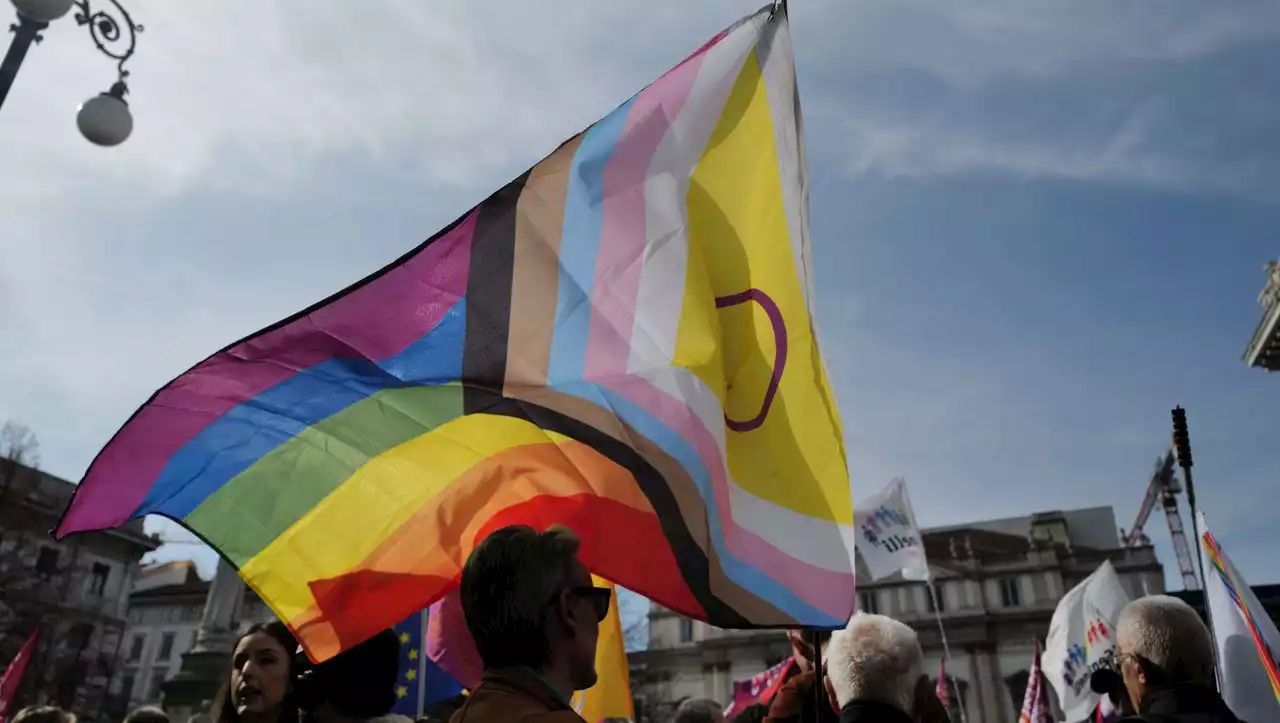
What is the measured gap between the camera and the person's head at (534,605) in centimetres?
192

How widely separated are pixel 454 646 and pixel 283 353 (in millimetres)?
1935

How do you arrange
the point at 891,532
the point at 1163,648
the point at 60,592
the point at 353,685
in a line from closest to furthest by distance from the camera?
the point at 1163,648 → the point at 353,685 → the point at 891,532 → the point at 60,592

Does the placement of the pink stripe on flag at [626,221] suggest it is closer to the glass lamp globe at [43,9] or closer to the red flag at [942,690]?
the red flag at [942,690]

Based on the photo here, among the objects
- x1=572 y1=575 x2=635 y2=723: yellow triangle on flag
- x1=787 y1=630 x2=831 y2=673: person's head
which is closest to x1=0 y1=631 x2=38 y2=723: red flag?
x1=572 y1=575 x2=635 y2=723: yellow triangle on flag

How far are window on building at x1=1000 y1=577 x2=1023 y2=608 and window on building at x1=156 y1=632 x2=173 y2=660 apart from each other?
2142 inches

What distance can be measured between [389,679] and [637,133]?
7.14 feet

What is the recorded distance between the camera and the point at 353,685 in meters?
3.07

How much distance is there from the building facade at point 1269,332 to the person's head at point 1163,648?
956 inches

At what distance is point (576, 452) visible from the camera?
9.73 feet

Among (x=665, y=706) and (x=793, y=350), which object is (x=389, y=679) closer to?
(x=793, y=350)

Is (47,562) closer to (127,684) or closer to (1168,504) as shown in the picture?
(127,684)

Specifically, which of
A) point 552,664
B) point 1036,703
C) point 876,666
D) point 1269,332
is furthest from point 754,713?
point 1269,332

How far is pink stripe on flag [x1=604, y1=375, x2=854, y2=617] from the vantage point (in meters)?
2.79

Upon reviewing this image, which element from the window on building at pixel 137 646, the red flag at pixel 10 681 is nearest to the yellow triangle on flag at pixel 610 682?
the red flag at pixel 10 681
